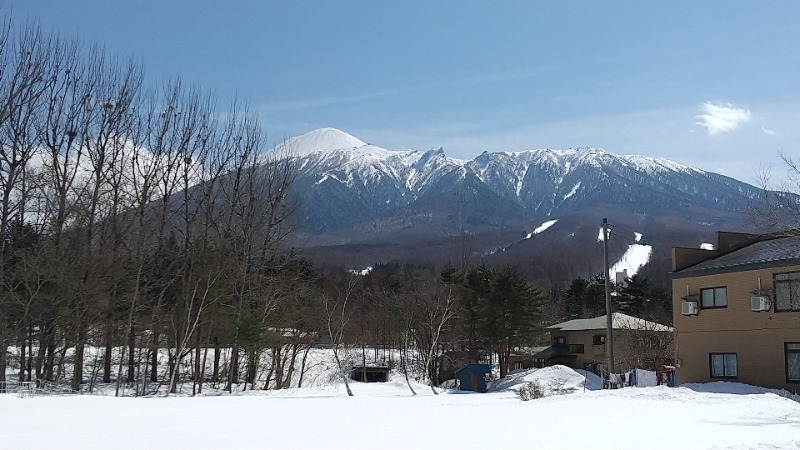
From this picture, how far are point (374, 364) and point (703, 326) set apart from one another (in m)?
27.7

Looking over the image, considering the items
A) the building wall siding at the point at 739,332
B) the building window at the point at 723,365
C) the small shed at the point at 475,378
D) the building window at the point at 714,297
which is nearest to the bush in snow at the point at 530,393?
the building wall siding at the point at 739,332

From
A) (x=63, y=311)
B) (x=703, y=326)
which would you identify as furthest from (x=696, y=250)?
(x=63, y=311)

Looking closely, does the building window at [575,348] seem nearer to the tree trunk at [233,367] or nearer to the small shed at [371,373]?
the small shed at [371,373]

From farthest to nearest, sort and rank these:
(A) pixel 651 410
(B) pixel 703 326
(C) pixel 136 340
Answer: (C) pixel 136 340
(B) pixel 703 326
(A) pixel 651 410

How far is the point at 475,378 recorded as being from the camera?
36.8 m

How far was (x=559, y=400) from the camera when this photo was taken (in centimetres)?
2066

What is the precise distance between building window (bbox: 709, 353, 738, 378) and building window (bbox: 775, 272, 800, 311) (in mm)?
2783

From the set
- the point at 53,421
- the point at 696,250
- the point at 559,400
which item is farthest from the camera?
the point at 696,250

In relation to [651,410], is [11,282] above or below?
above

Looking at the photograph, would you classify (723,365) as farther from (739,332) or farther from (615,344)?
(615,344)

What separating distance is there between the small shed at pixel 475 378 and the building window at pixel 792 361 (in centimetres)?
1556

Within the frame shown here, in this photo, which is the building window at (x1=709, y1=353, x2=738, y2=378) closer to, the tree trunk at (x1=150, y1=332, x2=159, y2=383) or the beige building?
the beige building

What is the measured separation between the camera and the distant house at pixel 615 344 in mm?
40250

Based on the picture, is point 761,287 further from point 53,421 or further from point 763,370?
point 53,421
